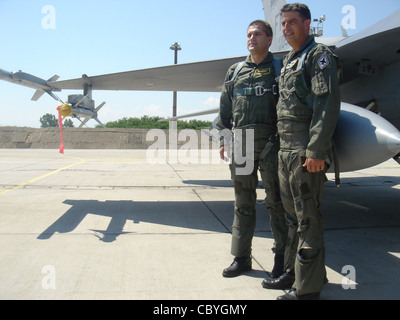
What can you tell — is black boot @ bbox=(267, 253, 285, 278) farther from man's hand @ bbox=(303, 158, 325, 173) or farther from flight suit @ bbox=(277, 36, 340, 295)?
man's hand @ bbox=(303, 158, 325, 173)

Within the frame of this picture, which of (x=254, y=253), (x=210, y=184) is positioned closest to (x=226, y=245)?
(x=254, y=253)

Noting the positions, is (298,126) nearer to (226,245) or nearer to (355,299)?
(355,299)

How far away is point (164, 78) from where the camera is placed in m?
6.81

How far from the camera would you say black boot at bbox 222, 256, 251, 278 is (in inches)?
116

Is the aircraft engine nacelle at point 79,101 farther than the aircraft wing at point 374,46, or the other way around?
the aircraft engine nacelle at point 79,101

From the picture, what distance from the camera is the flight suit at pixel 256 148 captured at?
2898mm

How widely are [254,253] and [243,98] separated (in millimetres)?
1659

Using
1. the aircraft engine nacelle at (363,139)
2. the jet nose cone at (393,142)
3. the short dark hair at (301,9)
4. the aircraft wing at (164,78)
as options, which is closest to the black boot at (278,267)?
the aircraft engine nacelle at (363,139)

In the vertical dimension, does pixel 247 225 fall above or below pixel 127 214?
above

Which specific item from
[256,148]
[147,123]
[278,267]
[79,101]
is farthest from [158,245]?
[147,123]

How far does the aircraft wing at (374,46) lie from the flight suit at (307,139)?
1.68 metres

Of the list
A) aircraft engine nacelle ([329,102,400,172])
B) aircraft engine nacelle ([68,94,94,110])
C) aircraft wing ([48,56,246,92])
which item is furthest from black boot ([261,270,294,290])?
aircraft engine nacelle ([68,94,94,110])

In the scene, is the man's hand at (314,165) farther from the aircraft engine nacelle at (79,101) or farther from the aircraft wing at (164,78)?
the aircraft engine nacelle at (79,101)
